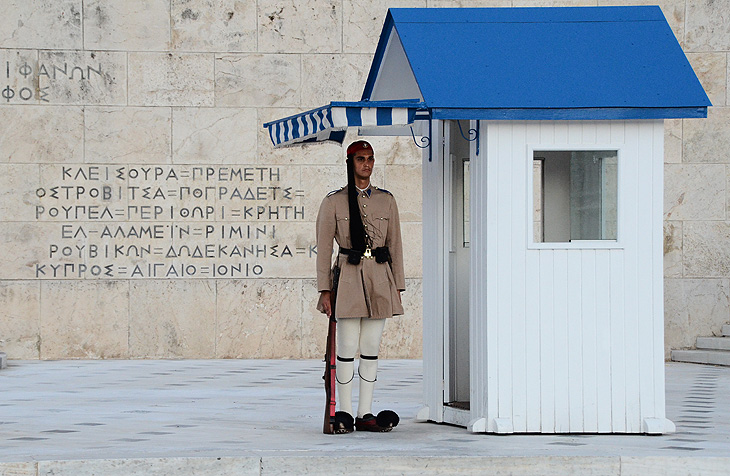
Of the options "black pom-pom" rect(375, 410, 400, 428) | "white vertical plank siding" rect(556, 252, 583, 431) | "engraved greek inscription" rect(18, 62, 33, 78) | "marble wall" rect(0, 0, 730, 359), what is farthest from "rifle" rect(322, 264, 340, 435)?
"engraved greek inscription" rect(18, 62, 33, 78)

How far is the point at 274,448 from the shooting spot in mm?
6844

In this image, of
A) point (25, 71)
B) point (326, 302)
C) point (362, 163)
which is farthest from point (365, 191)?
point (25, 71)

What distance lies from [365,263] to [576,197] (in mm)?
1430

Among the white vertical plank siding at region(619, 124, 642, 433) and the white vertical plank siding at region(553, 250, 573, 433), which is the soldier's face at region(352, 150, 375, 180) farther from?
the white vertical plank siding at region(619, 124, 642, 433)

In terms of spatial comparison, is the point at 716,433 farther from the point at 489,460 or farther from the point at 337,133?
the point at 337,133

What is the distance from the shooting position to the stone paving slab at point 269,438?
642 cm

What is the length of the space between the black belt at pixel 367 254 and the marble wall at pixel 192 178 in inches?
239

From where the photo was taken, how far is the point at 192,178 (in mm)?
13859

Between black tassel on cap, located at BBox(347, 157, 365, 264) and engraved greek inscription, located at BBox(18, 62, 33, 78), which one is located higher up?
engraved greek inscription, located at BBox(18, 62, 33, 78)

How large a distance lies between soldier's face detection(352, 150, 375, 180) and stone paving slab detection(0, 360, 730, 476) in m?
1.68

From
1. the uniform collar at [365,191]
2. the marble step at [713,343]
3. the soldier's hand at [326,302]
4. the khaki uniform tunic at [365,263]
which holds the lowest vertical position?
the marble step at [713,343]

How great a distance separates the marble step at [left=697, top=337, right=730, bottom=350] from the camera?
1384cm

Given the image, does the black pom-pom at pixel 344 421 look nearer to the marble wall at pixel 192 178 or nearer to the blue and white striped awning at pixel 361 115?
the blue and white striped awning at pixel 361 115

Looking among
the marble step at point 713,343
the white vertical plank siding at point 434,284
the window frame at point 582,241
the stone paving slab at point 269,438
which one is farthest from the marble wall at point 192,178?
the window frame at point 582,241
